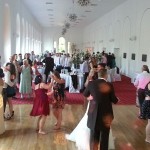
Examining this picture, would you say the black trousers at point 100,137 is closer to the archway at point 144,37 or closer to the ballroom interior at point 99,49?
the ballroom interior at point 99,49

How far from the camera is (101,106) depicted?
4.75 meters

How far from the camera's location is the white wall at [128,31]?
15719mm

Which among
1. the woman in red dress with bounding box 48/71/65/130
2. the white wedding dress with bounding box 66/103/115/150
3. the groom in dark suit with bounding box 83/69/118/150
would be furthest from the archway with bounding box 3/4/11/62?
the groom in dark suit with bounding box 83/69/118/150

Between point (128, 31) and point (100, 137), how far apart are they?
1502 cm

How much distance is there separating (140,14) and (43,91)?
11292 millimetres

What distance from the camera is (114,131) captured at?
7203 mm

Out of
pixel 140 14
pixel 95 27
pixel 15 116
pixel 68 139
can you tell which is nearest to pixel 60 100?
pixel 68 139

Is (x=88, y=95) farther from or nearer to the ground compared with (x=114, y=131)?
farther from the ground

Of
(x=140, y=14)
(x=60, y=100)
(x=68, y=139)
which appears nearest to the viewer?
(x=68, y=139)

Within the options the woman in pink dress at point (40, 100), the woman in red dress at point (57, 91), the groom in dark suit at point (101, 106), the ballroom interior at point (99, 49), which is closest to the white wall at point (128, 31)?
the ballroom interior at point (99, 49)

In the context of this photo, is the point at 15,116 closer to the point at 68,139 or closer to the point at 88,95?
the point at 68,139

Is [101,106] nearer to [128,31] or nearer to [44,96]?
[44,96]

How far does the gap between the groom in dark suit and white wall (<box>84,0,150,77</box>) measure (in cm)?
1032

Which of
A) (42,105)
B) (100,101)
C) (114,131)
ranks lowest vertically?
(114,131)
